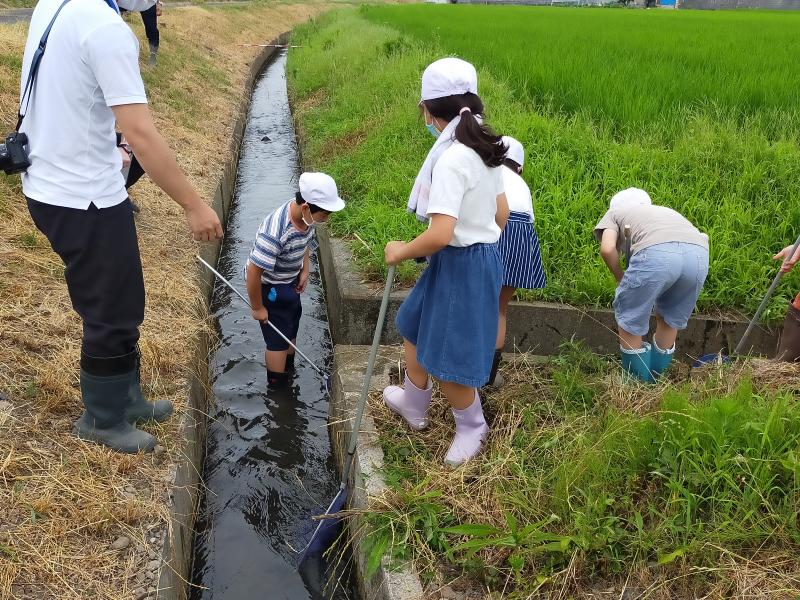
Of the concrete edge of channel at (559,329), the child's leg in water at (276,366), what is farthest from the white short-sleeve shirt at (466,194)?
the child's leg in water at (276,366)

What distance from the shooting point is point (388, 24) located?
18406 mm

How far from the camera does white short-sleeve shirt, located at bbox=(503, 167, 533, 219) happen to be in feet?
10.7

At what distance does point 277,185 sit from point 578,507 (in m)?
6.68

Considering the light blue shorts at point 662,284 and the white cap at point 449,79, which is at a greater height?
the white cap at point 449,79

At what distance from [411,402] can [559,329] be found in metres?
1.40

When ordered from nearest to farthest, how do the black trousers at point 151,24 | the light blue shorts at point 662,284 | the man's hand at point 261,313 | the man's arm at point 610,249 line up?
1. the light blue shorts at point 662,284
2. the man's arm at point 610,249
3. the man's hand at point 261,313
4. the black trousers at point 151,24

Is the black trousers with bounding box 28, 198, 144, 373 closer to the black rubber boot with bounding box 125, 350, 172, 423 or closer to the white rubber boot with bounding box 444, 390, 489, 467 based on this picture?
the black rubber boot with bounding box 125, 350, 172, 423

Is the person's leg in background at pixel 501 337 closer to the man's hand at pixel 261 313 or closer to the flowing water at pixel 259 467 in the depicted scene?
the flowing water at pixel 259 467

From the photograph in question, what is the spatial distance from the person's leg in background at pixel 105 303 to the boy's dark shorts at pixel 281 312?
3.82ft

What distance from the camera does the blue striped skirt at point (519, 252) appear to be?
324 cm

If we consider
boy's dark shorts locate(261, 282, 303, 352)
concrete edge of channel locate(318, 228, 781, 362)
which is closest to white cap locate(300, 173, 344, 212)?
boy's dark shorts locate(261, 282, 303, 352)

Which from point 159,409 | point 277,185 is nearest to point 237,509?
point 159,409

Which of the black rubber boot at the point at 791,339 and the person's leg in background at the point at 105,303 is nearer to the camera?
the person's leg in background at the point at 105,303

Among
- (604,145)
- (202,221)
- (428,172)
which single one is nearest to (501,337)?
(428,172)
